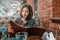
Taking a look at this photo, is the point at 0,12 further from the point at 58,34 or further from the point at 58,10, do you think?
the point at 58,34

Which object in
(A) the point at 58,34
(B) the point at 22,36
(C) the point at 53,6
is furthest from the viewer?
(C) the point at 53,6

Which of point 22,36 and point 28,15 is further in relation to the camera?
point 28,15

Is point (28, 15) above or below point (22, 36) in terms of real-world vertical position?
above


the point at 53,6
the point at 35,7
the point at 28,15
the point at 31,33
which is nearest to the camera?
the point at 31,33

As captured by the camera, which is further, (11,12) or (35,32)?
(11,12)

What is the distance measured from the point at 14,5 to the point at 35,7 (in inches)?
18.0

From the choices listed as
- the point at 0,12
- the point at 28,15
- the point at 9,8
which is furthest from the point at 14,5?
the point at 28,15

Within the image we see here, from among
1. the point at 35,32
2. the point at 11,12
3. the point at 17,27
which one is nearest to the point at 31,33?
the point at 35,32

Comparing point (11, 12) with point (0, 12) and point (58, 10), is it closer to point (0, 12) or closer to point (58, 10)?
point (0, 12)

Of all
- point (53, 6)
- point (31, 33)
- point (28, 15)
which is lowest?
point (31, 33)

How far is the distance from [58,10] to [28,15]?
0.42 meters

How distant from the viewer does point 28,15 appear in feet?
5.75

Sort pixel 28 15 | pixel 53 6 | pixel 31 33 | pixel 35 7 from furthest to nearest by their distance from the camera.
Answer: pixel 35 7
pixel 28 15
pixel 53 6
pixel 31 33

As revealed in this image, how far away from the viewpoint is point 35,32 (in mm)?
1432
